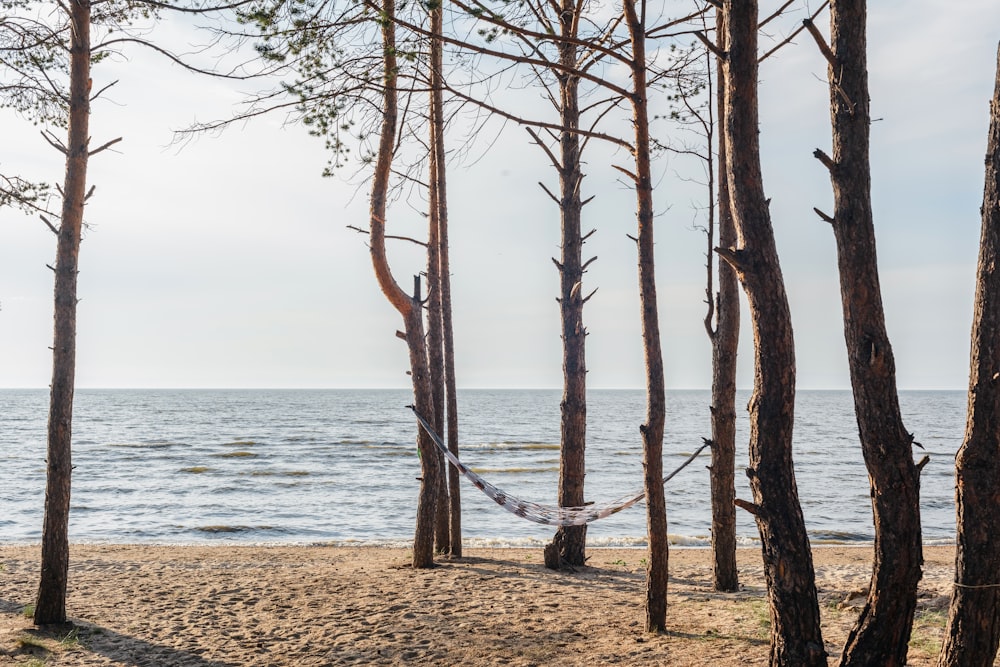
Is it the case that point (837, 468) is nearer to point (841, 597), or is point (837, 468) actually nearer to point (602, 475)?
point (602, 475)

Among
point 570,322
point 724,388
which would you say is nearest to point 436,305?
point 570,322

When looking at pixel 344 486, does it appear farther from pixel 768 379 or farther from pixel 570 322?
pixel 768 379

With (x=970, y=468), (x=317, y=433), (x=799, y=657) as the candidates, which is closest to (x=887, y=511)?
(x=970, y=468)

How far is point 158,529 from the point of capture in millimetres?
12328

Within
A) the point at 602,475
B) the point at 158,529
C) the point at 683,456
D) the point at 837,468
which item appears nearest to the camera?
the point at 158,529

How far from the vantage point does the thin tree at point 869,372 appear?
3.16 metres

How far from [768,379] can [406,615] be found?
121 inches

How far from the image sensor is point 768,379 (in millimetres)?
3383

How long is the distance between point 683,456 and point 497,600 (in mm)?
20910

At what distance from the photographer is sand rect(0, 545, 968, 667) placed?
448 cm

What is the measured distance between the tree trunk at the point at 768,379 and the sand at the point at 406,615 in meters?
0.82

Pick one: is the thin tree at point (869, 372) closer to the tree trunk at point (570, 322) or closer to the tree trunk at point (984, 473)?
the tree trunk at point (984, 473)

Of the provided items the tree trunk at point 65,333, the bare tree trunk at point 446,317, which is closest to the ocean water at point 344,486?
the bare tree trunk at point 446,317

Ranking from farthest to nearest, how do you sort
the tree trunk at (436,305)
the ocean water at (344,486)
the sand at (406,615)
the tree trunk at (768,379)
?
the ocean water at (344,486), the tree trunk at (436,305), the sand at (406,615), the tree trunk at (768,379)
